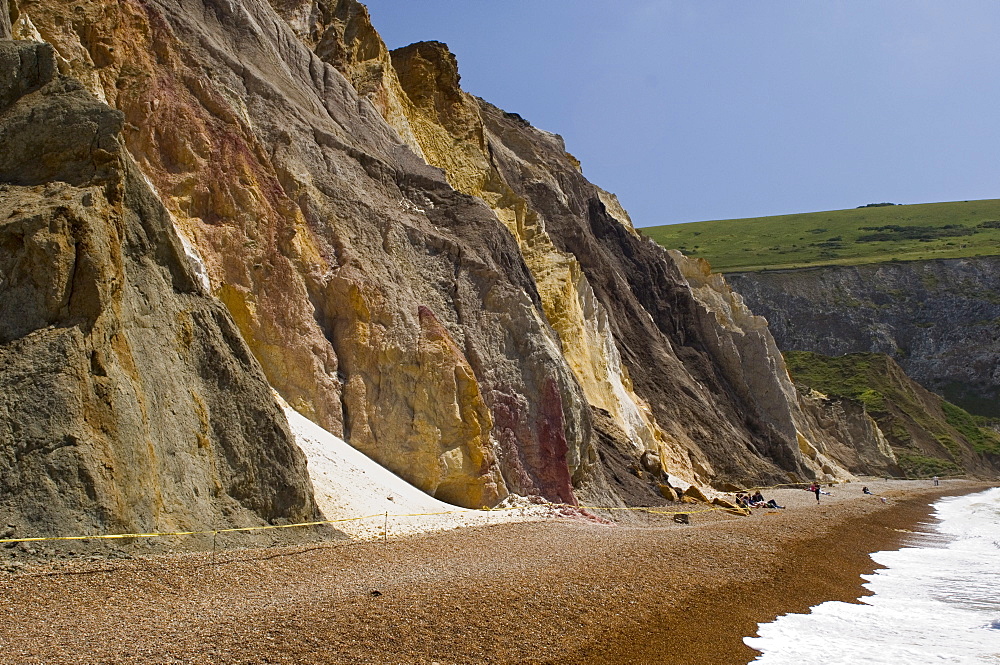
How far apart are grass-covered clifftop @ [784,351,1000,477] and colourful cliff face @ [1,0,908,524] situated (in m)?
46.1

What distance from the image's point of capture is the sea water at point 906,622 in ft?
34.4

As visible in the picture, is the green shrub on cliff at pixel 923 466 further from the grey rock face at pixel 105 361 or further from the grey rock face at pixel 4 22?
the grey rock face at pixel 4 22

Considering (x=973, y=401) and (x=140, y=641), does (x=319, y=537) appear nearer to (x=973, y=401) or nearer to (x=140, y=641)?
(x=140, y=641)

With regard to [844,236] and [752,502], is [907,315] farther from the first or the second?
[752,502]

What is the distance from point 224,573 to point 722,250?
155543 millimetres

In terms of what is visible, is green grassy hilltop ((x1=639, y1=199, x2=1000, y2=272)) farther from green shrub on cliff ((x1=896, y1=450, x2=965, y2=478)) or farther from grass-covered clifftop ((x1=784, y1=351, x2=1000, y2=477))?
green shrub on cliff ((x1=896, y1=450, x2=965, y2=478))

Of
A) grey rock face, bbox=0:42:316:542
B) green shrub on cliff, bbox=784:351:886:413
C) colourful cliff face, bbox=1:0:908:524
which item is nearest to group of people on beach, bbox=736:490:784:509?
colourful cliff face, bbox=1:0:908:524

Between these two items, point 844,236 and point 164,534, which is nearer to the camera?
point 164,534

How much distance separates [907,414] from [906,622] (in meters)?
68.6

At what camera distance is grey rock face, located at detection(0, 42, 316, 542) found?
940 centimetres

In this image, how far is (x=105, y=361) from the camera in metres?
10.4

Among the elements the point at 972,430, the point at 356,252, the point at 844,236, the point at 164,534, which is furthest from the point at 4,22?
the point at 844,236

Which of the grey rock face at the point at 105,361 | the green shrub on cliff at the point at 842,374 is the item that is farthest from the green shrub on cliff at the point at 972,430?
the grey rock face at the point at 105,361

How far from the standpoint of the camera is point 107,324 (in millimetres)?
10680
